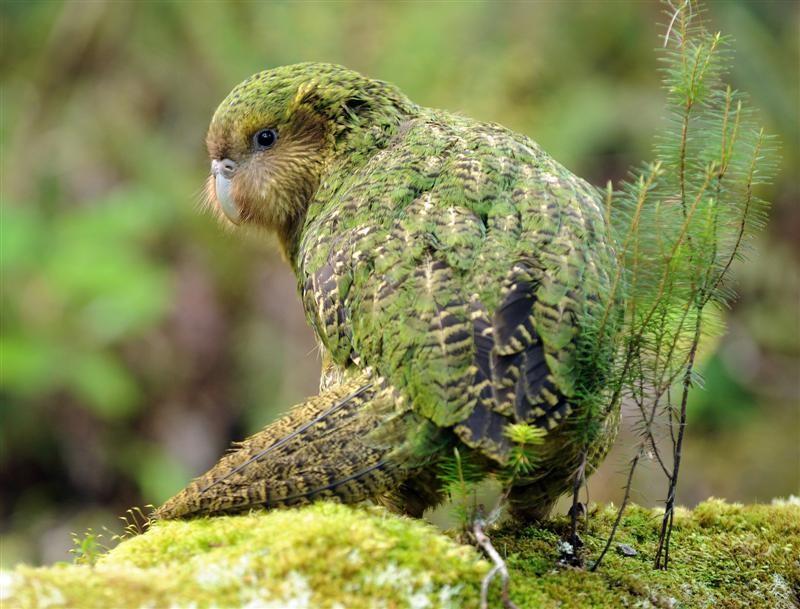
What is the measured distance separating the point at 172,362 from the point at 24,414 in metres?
1.58

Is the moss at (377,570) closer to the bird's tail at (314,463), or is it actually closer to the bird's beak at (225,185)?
the bird's tail at (314,463)

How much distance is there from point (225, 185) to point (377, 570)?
3159 mm

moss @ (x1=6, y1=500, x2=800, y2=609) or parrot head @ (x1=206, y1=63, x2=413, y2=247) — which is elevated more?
parrot head @ (x1=206, y1=63, x2=413, y2=247)

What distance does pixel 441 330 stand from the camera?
4.11 metres

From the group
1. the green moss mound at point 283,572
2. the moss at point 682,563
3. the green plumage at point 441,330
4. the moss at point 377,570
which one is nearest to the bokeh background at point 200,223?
the moss at point 682,563

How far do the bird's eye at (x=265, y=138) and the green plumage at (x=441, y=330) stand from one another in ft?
2.64

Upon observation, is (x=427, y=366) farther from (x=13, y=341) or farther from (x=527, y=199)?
(x=13, y=341)

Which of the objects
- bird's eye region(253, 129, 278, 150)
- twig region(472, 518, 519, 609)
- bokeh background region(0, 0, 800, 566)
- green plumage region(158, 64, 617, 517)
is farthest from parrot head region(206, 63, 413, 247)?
bokeh background region(0, 0, 800, 566)

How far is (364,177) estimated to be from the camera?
523 centimetres

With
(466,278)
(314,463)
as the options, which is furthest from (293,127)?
(314,463)

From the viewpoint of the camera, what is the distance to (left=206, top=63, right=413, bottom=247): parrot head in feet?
18.7

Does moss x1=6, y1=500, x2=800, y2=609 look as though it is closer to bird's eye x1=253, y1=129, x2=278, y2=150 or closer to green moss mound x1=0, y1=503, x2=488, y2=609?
green moss mound x1=0, y1=503, x2=488, y2=609

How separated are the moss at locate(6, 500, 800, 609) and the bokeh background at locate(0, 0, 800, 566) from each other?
5.16 meters

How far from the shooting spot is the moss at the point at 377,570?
3.22m
